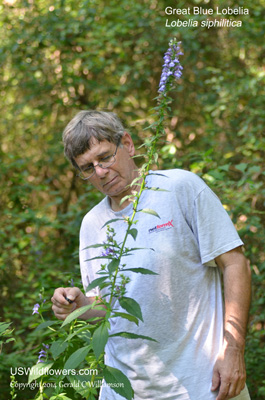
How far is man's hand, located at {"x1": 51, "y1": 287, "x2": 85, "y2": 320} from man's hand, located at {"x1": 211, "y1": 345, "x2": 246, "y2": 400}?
631 millimetres

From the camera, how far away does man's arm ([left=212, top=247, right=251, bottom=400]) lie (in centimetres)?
207

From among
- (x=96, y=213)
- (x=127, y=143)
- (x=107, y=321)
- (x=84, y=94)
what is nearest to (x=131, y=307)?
(x=107, y=321)

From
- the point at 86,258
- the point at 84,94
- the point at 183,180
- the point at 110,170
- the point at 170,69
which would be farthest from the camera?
the point at 84,94

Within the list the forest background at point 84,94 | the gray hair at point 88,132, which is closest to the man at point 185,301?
the gray hair at point 88,132

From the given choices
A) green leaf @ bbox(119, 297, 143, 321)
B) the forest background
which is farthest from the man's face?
the forest background

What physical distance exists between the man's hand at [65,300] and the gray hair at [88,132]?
66 cm

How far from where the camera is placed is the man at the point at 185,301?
2.15 meters

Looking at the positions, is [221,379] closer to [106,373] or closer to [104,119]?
[106,373]

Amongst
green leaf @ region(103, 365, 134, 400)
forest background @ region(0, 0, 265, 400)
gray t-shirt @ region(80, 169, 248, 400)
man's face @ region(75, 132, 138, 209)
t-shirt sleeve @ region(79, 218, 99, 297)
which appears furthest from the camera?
forest background @ region(0, 0, 265, 400)

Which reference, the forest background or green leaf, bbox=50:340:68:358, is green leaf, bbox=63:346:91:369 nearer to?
green leaf, bbox=50:340:68:358

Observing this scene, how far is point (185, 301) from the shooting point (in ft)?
7.38

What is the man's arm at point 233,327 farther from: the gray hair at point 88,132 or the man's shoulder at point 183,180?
the gray hair at point 88,132

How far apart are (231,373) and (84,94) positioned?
4835 millimetres

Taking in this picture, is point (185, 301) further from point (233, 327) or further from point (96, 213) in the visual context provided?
point (96, 213)
